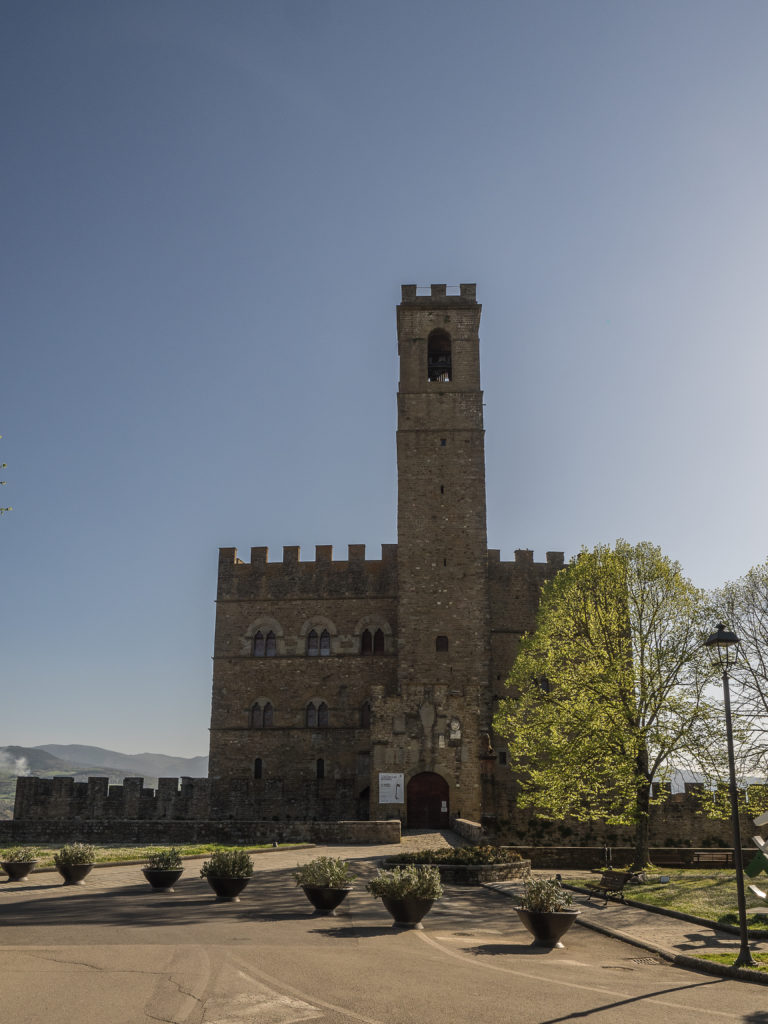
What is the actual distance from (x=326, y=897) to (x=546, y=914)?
3.60 metres

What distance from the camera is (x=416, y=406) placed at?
35.6 m

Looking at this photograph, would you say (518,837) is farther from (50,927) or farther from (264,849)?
(50,927)

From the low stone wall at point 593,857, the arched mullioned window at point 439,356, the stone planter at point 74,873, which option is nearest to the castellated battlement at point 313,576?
the arched mullioned window at point 439,356

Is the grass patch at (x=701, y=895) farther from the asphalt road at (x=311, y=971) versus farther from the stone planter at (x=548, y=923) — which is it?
the stone planter at (x=548, y=923)

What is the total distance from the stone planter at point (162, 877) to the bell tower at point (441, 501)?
1470 cm

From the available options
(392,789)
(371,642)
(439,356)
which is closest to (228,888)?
(392,789)

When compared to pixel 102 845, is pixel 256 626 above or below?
above

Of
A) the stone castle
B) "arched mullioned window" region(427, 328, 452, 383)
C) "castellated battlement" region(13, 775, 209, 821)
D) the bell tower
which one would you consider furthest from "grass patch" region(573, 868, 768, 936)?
"arched mullioned window" region(427, 328, 452, 383)

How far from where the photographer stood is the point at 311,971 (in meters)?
8.96

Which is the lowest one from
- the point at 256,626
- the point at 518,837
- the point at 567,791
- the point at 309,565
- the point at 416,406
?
the point at 518,837

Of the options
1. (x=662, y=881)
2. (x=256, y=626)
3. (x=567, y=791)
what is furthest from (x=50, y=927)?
(x=256, y=626)

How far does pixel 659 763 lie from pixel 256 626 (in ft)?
63.9

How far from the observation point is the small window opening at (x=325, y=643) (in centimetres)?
3497

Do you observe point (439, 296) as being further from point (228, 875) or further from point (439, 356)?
point (228, 875)
